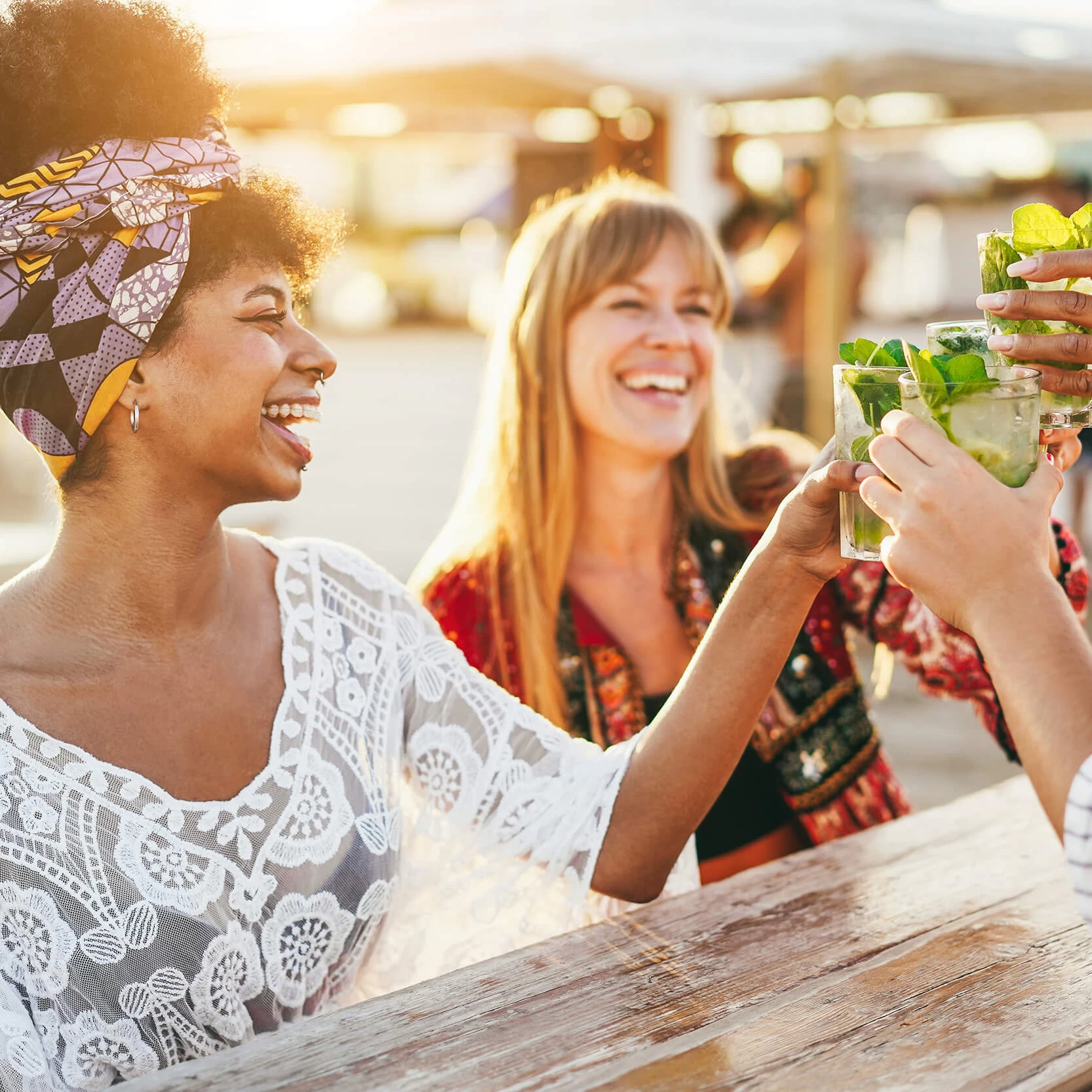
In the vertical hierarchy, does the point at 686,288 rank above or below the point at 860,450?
above

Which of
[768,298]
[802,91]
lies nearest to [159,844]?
[802,91]

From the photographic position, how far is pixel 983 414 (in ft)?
4.54

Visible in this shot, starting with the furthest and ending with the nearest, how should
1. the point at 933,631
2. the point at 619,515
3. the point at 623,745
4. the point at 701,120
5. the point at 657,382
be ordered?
the point at 701,120 < the point at 619,515 < the point at 657,382 < the point at 933,631 < the point at 623,745

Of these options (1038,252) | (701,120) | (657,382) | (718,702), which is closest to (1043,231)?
(1038,252)

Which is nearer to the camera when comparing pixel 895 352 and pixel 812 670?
pixel 895 352

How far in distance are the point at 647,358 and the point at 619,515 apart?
364 millimetres

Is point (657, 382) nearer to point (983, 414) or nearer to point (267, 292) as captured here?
point (267, 292)

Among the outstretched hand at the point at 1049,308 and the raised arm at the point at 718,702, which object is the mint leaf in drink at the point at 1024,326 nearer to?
the outstretched hand at the point at 1049,308

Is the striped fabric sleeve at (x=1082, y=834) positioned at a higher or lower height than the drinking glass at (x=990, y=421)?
lower

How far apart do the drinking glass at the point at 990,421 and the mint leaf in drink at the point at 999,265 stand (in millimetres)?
235

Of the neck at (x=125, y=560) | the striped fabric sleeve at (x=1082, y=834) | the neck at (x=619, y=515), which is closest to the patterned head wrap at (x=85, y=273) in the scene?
the neck at (x=125, y=560)

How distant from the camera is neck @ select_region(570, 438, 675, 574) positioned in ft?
9.70

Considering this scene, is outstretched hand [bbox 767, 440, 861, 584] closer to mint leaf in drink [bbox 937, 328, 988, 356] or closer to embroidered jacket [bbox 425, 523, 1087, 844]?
mint leaf in drink [bbox 937, 328, 988, 356]

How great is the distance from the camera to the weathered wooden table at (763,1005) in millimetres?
1398
